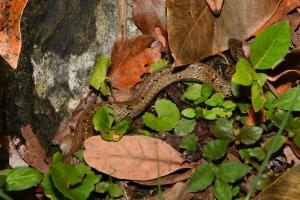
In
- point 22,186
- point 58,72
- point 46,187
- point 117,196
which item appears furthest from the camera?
point 58,72

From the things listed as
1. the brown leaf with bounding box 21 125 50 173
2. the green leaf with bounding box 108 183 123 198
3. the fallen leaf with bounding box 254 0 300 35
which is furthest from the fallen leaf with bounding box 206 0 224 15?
the brown leaf with bounding box 21 125 50 173

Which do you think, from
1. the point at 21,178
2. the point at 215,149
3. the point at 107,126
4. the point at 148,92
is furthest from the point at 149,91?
the point at 21,178

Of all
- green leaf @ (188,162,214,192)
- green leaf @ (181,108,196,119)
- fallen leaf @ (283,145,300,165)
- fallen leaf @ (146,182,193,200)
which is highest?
green leaf @ (181,108,196,119)

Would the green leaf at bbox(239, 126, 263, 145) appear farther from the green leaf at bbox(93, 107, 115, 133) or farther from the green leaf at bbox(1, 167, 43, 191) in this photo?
the green leaf at bbox(1, 167, 43, 191)

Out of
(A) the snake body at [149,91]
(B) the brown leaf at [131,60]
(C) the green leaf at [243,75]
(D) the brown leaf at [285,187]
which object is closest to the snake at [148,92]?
(A) the snake body at [149,91]

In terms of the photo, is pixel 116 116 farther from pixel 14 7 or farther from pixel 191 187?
pixel 14 7

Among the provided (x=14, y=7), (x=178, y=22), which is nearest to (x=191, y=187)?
(x=178, y=22)

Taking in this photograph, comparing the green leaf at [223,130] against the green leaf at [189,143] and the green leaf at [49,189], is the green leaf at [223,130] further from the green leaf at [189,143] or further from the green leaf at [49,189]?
the green leaf at [49,189]
